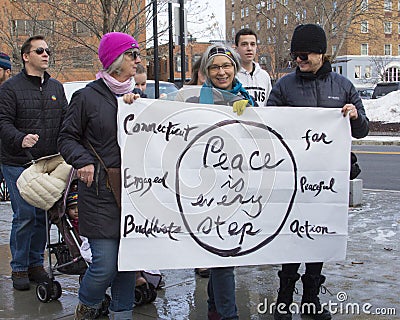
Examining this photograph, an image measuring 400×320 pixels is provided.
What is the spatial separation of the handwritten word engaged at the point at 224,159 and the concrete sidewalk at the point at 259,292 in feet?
3.88

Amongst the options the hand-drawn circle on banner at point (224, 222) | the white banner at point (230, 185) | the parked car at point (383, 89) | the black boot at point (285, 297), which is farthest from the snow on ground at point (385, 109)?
the hand-drawn circle on banner at point (224, 222)

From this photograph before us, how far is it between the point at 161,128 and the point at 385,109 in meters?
25.2

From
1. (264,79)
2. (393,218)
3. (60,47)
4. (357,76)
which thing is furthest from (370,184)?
(357,76)

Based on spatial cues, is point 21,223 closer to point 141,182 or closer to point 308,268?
point 141,182

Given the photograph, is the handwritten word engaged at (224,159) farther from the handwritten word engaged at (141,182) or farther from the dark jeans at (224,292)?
the dark jeans at (224,292)

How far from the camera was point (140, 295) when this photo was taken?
478 cm

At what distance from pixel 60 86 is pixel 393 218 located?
4480 mm

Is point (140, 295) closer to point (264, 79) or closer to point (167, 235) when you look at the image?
point (167, 235)

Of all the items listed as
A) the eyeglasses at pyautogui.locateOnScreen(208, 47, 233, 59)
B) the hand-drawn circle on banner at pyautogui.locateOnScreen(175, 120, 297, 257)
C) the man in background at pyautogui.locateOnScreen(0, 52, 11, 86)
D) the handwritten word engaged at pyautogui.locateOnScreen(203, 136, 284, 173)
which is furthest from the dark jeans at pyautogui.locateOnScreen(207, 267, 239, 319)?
the man in background at pyautogui.locateOnScreen(0, 52, 11, 86)

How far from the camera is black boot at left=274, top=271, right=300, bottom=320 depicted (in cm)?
434

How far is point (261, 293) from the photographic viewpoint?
502 cm

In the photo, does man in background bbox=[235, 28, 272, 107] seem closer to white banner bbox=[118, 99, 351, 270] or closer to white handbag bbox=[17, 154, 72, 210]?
white banner bbox=[118, 99, 351, 270]

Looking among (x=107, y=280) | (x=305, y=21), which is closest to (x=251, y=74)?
(x=107, y=280)

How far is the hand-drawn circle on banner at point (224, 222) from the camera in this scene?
390cm
